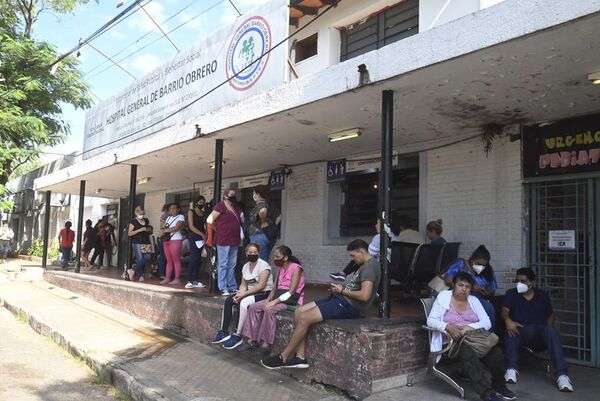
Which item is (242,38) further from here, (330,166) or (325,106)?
(325,106)

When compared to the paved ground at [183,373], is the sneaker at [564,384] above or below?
above

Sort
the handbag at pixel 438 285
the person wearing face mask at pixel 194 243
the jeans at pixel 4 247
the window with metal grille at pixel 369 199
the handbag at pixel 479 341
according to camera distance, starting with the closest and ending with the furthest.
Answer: the handbag at pixel 479 341 < the handbag at pixel 438 285 < the window with metal grille at pixel 369 199 < the person wearing face mask at pixel 194 243 < the jeans at pixel 4 247

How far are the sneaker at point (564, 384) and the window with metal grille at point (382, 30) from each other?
6.21 m

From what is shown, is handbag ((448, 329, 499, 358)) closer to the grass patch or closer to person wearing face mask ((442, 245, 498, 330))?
person wearing face mask ((442, 245, 498, 330))

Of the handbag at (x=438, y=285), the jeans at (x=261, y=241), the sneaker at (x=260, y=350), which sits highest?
the jeans at (x=261, y=241)

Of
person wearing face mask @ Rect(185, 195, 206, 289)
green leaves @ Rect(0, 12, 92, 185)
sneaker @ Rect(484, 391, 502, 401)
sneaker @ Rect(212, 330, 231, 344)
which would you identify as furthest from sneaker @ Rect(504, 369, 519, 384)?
green leaves @ Rect(0, 12, 92, 185)

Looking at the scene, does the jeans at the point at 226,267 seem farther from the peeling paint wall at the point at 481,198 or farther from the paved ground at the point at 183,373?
the peeling paint wall at the point at 481,198

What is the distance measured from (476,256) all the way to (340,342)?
6.23ft

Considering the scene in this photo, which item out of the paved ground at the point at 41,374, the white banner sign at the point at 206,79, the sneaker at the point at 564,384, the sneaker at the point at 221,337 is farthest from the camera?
the white banner sign at the point at 206,79

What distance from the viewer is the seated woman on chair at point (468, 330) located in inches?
177

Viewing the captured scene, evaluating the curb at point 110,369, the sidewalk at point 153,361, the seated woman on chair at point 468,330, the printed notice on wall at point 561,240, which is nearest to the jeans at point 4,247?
the sidewalk at point 153,361

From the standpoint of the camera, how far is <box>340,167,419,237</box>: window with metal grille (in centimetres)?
823

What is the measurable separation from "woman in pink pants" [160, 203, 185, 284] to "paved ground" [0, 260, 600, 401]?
114cm

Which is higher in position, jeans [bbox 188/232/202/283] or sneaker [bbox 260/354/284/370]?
jeans [bbox 188/232/202/283]
